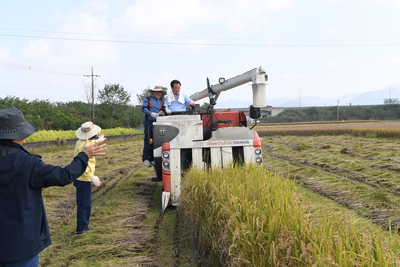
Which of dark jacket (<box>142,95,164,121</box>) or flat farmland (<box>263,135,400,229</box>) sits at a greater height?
dark jacket (<box>142,95,164,121</box>)

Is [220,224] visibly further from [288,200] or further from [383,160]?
A: [383,160]

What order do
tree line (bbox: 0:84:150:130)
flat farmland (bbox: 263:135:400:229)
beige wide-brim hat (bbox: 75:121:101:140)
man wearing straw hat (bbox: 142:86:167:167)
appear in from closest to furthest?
beige wide-brim hat (bbox: 75:121:101:140), flat farmland (bbox: 263:135:400:229), man wearing straw hat (bbox: 142:86:167:167), tree line (bbox: 0:84:150:130)

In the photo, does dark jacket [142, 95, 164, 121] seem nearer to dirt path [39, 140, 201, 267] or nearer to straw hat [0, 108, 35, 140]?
dirt path [39, 140, 201, 267]

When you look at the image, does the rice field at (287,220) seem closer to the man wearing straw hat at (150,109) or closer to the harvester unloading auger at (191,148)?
the harvester unloading auger at (191,148)

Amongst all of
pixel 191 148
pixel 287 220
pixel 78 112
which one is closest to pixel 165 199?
pixel 191 148

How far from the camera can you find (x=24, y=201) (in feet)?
7.45

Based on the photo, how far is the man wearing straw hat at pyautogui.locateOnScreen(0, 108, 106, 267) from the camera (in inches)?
87.4

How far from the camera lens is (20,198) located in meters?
2.26

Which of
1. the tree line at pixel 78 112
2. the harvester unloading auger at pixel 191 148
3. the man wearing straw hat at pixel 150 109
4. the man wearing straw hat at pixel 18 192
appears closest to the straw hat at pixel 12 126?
the man wearing straw hat at pixel 18 192

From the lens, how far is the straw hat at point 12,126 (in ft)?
7.46

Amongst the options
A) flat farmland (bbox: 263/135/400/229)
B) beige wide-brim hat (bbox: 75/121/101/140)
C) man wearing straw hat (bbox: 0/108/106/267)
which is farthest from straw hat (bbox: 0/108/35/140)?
flat farmland (bbox: 263/135/400/229)

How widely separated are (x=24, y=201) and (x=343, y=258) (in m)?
2.01

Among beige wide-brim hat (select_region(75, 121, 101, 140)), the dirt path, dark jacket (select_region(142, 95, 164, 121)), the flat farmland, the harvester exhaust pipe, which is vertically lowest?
the dirt path

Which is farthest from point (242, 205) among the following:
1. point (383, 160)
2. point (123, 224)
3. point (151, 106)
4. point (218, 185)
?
point (383, 160)
